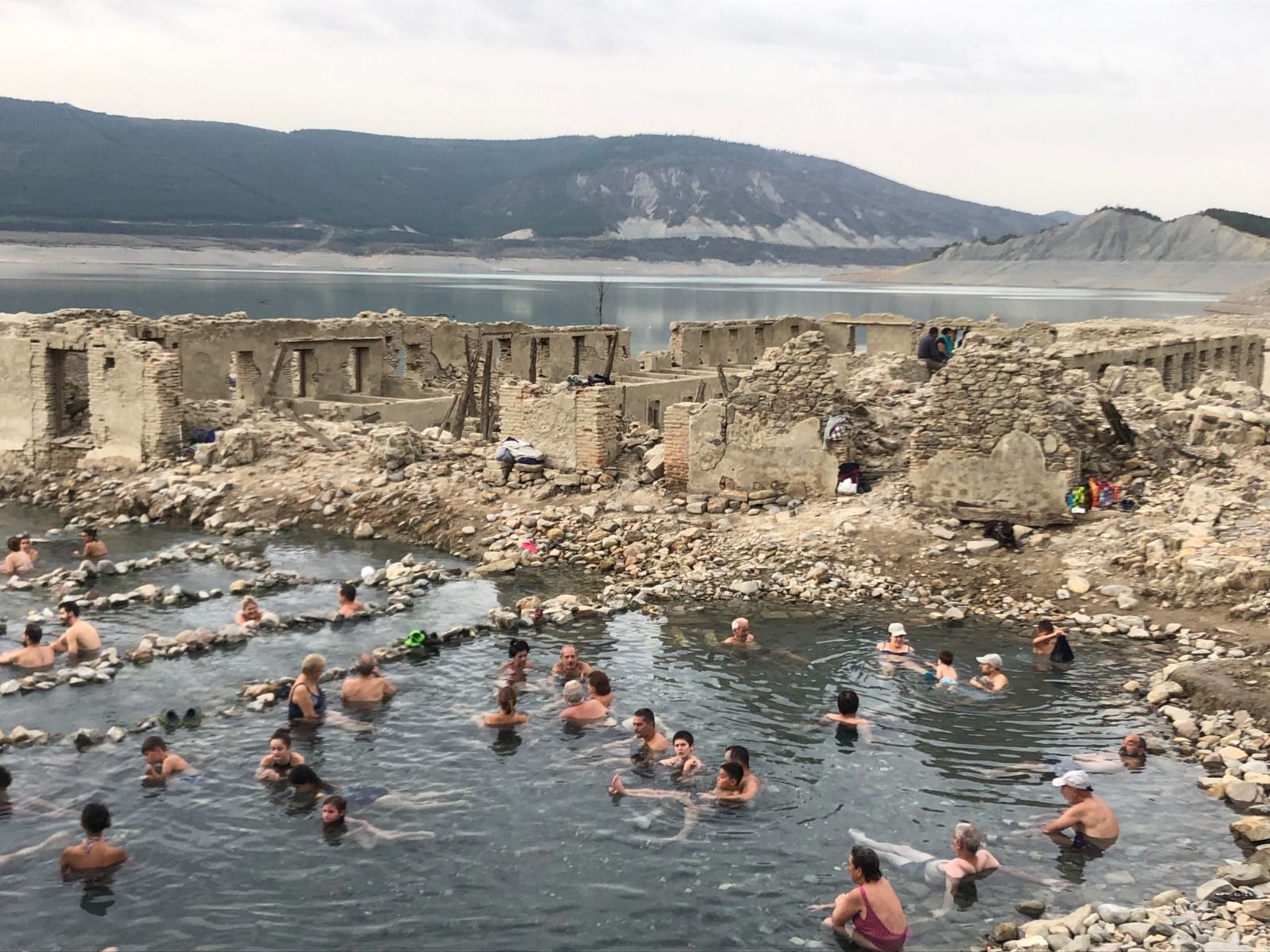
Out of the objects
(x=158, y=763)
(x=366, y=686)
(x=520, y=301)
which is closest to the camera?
(x=158, y=763)

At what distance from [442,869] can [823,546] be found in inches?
364

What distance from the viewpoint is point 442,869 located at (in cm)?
973

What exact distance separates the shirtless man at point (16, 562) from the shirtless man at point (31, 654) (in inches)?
173

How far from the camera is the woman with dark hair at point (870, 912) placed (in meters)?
8.64

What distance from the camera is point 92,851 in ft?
A: 31.6

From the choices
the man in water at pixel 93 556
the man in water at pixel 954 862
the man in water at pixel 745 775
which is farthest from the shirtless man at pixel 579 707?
the man in water at pixel 93 556

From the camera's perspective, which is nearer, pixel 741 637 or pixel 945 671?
pixel 945 671

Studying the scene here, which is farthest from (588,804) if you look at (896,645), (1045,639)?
(1045,639)

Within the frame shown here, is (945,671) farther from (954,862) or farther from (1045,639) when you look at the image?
(954,862)

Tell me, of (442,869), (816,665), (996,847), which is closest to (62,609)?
(442,869)

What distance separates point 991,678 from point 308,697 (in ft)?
24.4

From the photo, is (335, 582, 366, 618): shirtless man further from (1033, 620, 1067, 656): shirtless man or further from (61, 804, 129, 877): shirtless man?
(1033, 620, 1067, 656): shirtless man

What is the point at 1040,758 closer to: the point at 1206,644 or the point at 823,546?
the point at 1206,644

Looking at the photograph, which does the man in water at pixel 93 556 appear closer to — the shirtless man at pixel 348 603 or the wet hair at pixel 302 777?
the shirtless man at pixel 348 603
